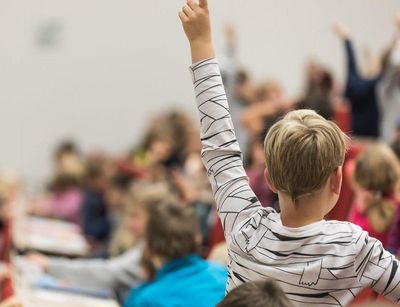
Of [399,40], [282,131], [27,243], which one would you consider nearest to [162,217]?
[282,131]

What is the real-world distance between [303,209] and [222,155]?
193 millimetres

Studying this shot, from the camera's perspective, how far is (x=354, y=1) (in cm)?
607

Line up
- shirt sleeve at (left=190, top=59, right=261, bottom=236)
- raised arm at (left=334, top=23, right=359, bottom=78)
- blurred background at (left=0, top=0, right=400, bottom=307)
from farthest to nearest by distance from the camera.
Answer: raised arm at (left=334, top=23, right=359, bottom=78)
blurred background at (left=0, top=0, right=400, bottom=307)
shirt sleeve at (left=190, top=59, right=261, bottom=236)

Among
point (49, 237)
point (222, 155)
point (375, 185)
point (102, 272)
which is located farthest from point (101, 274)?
point (222, 155)

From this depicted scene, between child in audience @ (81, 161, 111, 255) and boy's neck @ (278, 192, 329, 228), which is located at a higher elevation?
boy's neck @ (278, 192, 329, 228)

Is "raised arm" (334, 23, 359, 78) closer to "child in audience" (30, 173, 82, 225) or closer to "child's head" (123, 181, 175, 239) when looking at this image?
"child's head" (123, 181, 175, 239)

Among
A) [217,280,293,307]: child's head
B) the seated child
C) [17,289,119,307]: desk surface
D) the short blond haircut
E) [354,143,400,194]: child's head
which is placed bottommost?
[17,289,119,307]: desk surface

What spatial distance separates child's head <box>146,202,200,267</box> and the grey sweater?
79 centimetres

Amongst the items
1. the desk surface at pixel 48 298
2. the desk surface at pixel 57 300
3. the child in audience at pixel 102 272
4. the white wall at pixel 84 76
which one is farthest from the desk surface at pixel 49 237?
the white wall at pixel 84 76

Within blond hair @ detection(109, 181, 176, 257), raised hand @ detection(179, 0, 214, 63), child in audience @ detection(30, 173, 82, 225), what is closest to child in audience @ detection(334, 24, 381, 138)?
blond hair @ detection(109, 181, 176, 257)

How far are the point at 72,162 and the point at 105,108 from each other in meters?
1.82

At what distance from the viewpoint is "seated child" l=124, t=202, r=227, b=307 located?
2.43 meters

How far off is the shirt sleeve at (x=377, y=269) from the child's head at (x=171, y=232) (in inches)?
50.3

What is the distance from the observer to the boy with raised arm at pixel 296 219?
143 centimetres
